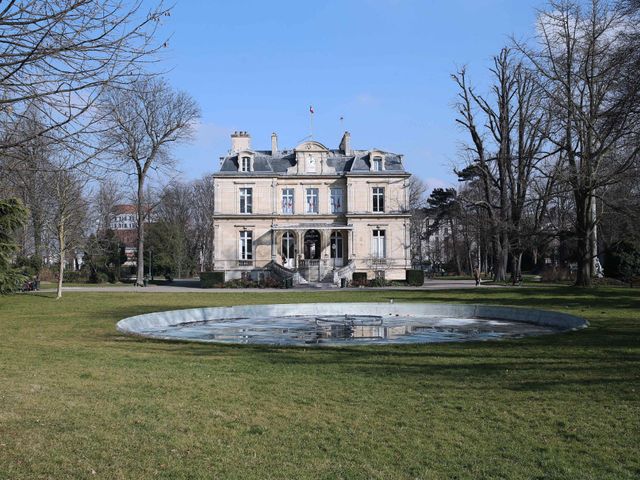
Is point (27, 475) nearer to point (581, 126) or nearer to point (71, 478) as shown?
point (71, 478)

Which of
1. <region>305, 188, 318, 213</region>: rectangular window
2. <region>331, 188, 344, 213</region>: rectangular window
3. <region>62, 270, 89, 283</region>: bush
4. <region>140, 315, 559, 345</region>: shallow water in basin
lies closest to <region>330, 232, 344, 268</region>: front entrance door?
<region>331, 188, 344, 213</region>: rectangular window

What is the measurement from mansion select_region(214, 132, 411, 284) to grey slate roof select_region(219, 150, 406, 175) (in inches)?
3.3

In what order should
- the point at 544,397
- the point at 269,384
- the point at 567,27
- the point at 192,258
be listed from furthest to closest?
the point at 192,258 < the point at 567,27 < the point at 269,384 < the point at 544,397

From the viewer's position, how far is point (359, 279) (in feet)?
145

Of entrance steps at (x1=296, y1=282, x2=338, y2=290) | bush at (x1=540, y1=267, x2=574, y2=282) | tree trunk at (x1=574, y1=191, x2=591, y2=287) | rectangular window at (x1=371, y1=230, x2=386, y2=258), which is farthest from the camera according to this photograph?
rectangular window at (x1=371, y1=230, x2=386, y2=258)

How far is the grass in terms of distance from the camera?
5215 millimetres

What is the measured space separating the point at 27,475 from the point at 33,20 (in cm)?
359

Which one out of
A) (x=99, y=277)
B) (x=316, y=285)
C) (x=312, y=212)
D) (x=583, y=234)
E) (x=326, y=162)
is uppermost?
(x=326, y=162)

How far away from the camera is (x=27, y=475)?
4.83 m

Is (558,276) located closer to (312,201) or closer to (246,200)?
(312,201)

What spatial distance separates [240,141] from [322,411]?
45505 mm

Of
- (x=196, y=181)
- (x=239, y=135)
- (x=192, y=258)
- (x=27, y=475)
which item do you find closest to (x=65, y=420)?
(x=27, y=475)

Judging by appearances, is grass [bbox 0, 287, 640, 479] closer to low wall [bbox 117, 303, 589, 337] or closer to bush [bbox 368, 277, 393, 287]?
low wall [bbox 117, 303, 589, 337]

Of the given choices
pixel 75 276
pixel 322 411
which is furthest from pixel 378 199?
pixel 322 411
